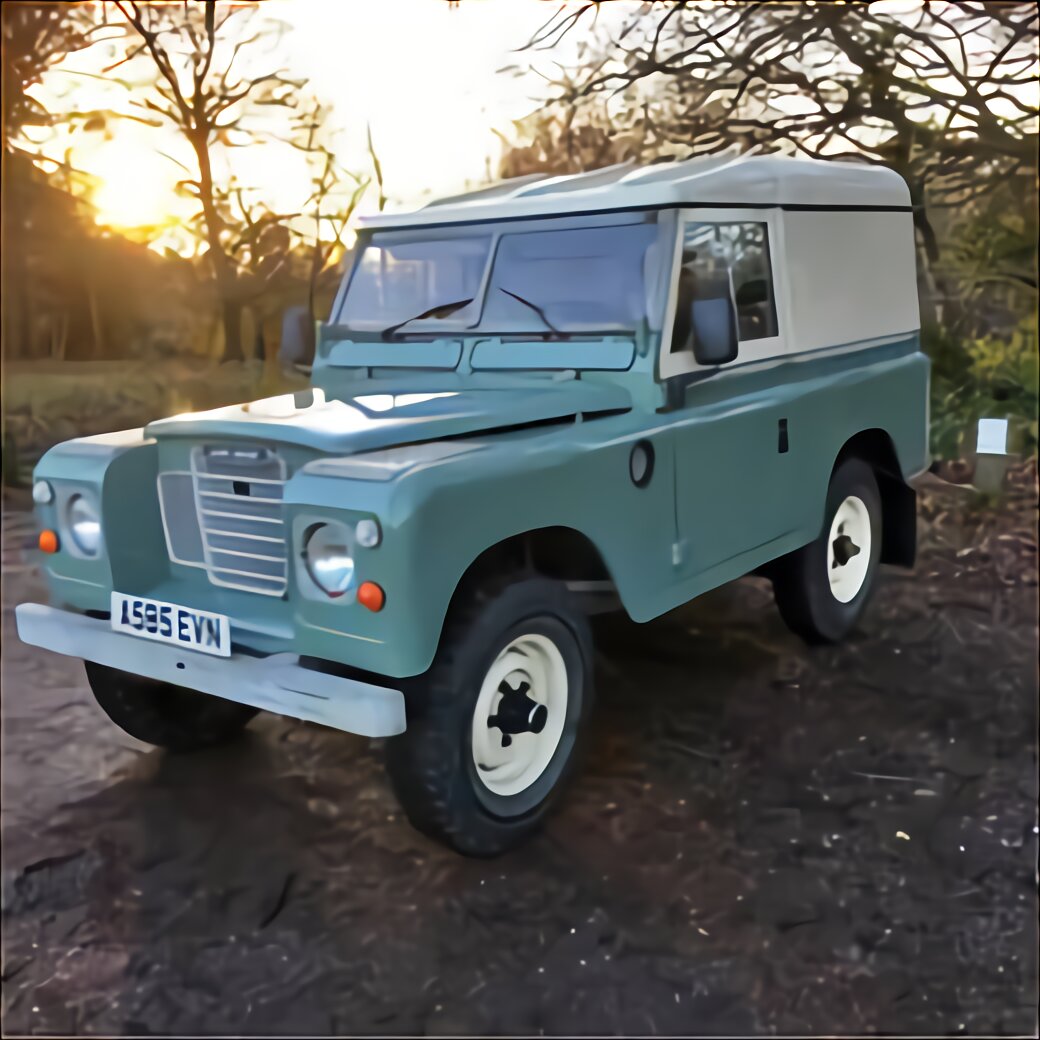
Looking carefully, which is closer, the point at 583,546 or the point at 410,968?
the point at 410,968

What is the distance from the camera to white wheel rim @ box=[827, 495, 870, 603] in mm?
4289

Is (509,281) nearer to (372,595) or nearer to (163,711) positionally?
(372,595)

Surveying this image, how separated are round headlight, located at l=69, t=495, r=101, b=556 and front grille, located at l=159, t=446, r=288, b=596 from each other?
196 millimetres

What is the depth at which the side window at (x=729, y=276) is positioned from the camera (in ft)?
10.3

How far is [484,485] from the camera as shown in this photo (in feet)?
7.90

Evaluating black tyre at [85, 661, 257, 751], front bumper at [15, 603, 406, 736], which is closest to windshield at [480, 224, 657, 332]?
front bumper at [15, 603, 406, 736]

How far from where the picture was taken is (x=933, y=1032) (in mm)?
2070

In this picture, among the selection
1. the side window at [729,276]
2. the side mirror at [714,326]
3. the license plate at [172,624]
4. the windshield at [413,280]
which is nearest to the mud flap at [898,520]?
the side window at [729,276]

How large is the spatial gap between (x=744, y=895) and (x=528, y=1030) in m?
0.72

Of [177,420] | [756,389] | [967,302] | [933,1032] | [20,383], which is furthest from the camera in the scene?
[967,302]

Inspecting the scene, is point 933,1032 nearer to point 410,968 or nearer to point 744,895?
point 744,895

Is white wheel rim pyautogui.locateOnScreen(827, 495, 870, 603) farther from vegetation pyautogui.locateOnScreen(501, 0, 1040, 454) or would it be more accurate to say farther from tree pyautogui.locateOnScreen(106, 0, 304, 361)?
tree pyautogui.locateOnScreen(106, 0, 304, 361)

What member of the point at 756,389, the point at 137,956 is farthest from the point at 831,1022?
the point at 756,389

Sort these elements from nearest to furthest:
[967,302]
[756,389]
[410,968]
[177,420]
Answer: [410,968], [177,420], [756,389], [967,302]
